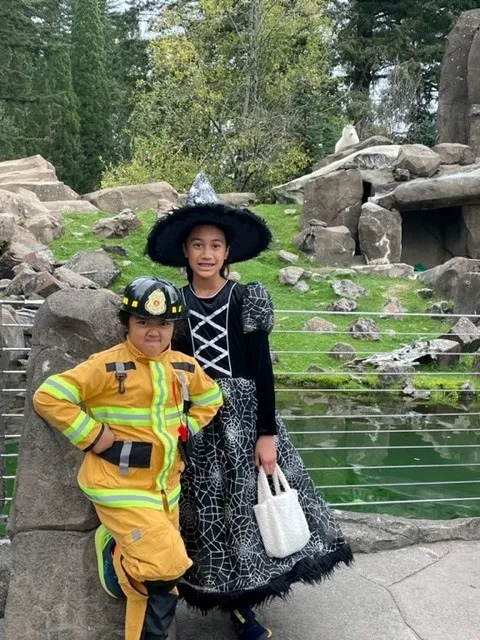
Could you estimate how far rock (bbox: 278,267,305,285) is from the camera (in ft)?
34.9

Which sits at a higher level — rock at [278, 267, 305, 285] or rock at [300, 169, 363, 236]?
rock at [300, 169, 363, 236]

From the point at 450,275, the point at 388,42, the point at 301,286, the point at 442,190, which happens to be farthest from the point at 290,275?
the point at 388,42

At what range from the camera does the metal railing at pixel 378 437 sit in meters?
5.27

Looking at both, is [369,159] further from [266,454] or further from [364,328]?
[266,454]

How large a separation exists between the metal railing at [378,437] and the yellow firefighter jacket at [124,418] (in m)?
2.49

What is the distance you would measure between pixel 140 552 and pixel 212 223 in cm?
95

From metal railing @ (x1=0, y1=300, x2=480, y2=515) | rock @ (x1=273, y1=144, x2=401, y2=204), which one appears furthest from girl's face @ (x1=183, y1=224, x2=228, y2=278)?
rock @ (x1=273, y1=144, x2=401, y2=204)

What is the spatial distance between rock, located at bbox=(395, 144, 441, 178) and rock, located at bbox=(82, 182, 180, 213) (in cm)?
406

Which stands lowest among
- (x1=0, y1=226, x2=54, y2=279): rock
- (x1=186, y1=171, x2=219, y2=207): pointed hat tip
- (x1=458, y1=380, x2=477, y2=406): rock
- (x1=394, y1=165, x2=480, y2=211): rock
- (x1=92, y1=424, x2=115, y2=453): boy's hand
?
(x1=458, y1=380, x2=477, y2=406): rock

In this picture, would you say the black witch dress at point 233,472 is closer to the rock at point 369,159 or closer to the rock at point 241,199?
the rock at point 369,159

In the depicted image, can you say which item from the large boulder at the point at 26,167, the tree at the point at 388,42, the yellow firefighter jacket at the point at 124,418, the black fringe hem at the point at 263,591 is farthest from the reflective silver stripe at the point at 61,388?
the tree at the point at 388,42

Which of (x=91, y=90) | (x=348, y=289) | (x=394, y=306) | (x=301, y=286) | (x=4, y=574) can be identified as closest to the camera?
(x=4, y=574)

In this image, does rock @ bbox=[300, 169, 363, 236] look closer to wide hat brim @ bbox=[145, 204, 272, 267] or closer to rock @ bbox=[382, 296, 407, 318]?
rock @ bbox=[382, 296, 407, 318]

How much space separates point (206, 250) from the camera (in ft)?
7.22
